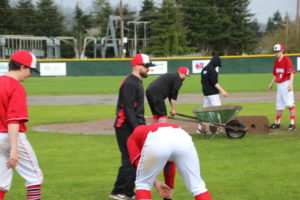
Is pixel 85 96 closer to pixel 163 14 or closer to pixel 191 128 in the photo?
pixel 191 128

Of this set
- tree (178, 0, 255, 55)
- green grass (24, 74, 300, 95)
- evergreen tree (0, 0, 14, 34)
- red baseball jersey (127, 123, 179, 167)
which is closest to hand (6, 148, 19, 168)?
red baseball jersey (127, 123, 179, 167)

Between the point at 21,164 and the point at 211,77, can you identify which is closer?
the point at 21,164

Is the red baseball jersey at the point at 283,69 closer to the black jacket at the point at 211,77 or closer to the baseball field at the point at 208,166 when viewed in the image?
the baseball field at the point at 208,166

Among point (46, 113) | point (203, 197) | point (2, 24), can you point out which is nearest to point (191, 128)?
point (46, 113)

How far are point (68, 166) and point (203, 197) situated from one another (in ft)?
14.6

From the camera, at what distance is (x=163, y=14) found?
271 feet

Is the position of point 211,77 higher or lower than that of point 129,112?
higher

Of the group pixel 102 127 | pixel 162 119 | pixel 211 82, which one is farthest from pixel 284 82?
pixel 102 127

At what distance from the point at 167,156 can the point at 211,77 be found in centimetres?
780

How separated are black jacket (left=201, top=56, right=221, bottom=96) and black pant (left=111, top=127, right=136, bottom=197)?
19.7 feet

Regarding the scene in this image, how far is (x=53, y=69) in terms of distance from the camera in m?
43.0

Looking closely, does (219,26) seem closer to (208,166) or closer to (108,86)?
(108,86)

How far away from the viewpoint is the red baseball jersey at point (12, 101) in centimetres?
469

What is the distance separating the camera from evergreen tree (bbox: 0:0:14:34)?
91.2 meters
